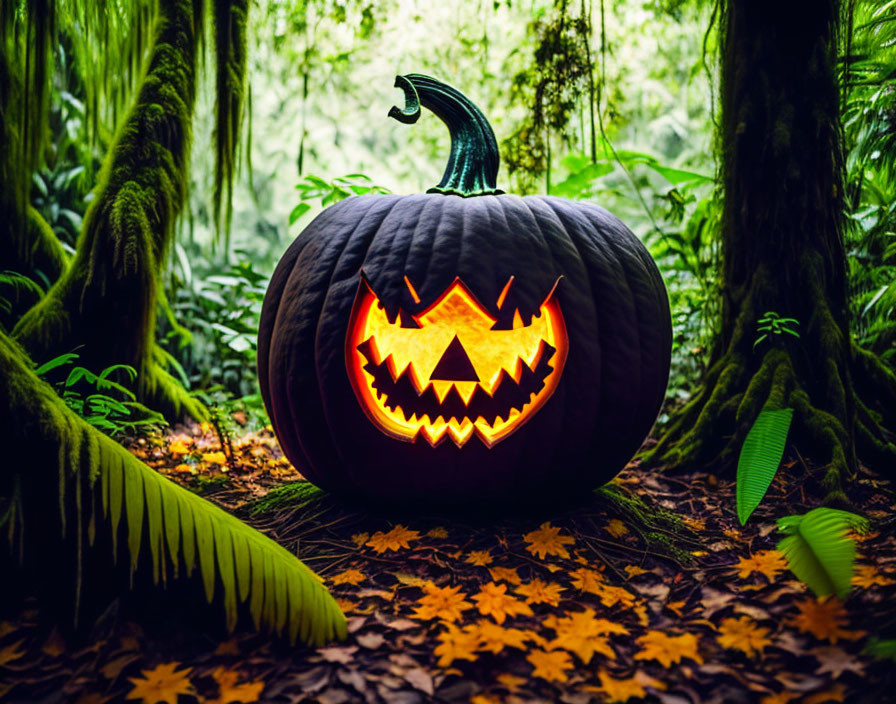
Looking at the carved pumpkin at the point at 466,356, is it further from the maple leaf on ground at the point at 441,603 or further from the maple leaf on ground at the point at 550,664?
the maple leaf on ground at the point at 550,664

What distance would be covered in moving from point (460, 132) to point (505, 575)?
1927 millimetres

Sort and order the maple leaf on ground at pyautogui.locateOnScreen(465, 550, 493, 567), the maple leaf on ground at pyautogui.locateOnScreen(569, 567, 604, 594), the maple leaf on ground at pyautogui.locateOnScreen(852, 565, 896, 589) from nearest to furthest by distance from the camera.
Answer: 1. the maple leaf on ground at pyautogui.locateOnScreen(852, 565, 896, 589)
2. the maple leaf on ground at pyautogui.locateOnScreen(569, 567, 604, 594)
3. the maple leaf on ground at pyautogui.locateOnScreen(465, 550, 493, 567)

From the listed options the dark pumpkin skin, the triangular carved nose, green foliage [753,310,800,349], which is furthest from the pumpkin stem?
green foliage [753,310,800,349]

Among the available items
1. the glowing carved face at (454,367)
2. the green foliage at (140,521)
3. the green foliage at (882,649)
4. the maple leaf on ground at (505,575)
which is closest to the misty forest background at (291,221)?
the green foliage at (140,521)

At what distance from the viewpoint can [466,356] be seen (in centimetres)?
223

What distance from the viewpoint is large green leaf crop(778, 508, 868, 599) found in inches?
64.6

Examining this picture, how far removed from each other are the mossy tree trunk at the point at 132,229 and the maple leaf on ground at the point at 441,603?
7.88 ft

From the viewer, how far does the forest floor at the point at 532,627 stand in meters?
1.45

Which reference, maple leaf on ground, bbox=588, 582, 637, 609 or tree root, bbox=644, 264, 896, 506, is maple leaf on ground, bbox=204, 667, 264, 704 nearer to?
maple leaf on ground, bbox=588, 582, 637, 609

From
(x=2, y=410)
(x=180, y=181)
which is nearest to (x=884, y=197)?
(x=180, y=181)

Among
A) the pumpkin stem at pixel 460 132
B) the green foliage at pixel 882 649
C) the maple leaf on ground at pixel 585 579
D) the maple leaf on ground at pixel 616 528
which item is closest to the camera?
the green foliage at pixel 882 649

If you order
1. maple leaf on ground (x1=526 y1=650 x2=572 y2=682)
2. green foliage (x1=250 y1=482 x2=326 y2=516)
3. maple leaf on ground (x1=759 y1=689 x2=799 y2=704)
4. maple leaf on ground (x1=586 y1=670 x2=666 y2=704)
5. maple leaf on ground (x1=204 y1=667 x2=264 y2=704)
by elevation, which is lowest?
green foliage (x1=250 y1=482 x2=326 y2=516)

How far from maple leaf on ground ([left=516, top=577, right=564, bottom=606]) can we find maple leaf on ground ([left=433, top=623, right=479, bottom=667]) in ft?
0.86

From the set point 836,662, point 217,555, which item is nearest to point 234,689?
point 217,555
